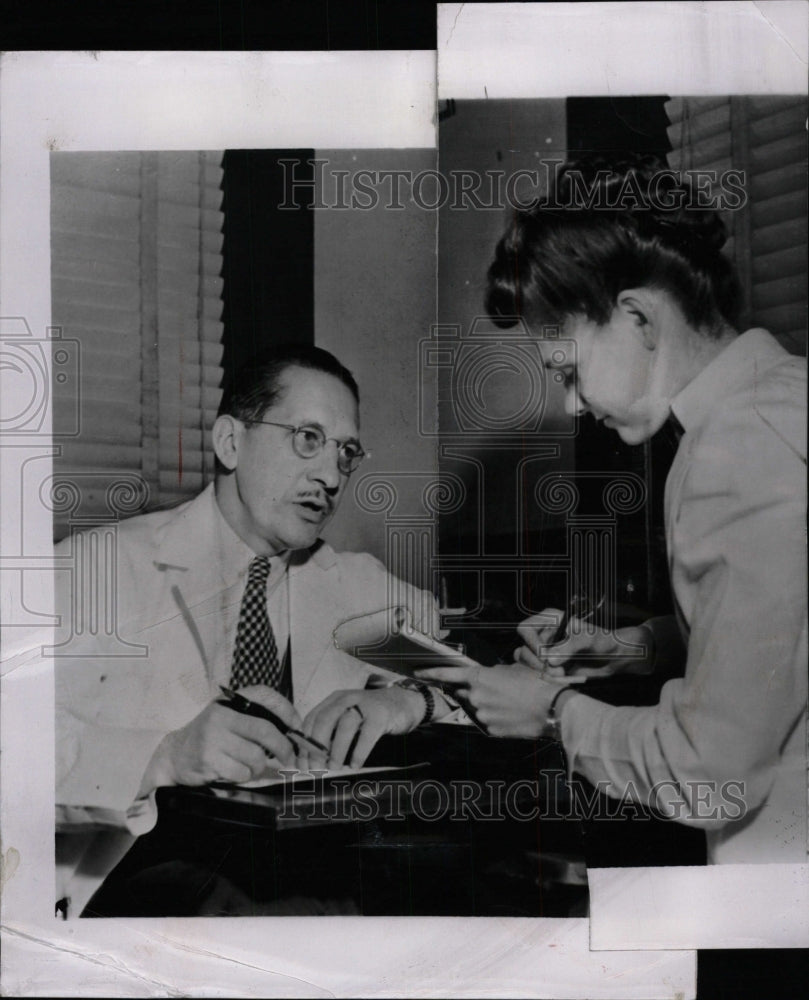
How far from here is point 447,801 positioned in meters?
1.80

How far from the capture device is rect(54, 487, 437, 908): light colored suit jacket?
1.80 metres

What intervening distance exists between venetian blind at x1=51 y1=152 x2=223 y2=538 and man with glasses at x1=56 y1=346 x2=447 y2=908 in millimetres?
65

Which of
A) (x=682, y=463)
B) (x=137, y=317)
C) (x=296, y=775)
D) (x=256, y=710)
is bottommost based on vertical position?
(x=296, y=775)

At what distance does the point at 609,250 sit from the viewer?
5.87 feet

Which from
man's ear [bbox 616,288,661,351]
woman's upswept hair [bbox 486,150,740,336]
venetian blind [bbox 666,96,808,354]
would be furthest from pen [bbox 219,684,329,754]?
venetian blind [bbox 666,96,808,354]

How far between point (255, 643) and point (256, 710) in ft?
0.38

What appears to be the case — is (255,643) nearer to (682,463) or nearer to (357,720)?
(357,720)

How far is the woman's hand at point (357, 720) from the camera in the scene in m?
1.79

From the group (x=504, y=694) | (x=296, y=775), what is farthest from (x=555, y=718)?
(x=296, y=775)

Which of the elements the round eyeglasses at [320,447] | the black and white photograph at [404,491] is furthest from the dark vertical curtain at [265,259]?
the round eyeglasses at [320,447]

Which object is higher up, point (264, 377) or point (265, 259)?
point (265, 259)

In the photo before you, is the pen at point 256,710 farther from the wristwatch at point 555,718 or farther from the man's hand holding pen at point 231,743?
the wristwatch at point 555,718

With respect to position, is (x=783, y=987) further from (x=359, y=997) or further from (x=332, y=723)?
(x=332, y=723)

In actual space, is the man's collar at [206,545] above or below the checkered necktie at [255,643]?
above
